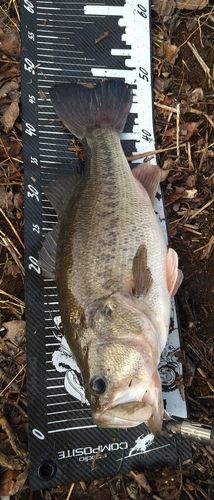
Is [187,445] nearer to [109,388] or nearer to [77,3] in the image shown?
[109,388]

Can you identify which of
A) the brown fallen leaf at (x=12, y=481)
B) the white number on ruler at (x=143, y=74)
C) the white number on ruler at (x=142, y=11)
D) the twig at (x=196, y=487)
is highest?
the white number on ruler at (x=142, y=11)

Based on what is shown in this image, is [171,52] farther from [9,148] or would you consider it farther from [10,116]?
[9,148]

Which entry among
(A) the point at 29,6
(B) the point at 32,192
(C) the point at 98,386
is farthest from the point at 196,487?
(A) the point at 29,6

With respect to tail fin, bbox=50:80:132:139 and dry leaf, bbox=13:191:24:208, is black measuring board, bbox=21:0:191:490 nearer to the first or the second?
dry leaf, bbox=13:191:24:208

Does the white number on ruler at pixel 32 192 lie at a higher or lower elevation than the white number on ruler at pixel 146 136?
lower

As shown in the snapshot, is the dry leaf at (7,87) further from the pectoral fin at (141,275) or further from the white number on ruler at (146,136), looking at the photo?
the pectoral fin at (141,275)

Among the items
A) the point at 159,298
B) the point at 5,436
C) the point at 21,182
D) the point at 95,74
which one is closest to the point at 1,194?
the point at 21,182

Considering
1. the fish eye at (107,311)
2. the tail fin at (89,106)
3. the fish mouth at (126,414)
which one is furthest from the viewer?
the tail fin at (89,106)

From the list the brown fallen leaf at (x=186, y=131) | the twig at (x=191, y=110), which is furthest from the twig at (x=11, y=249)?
the twig at (x=191, y=110)
